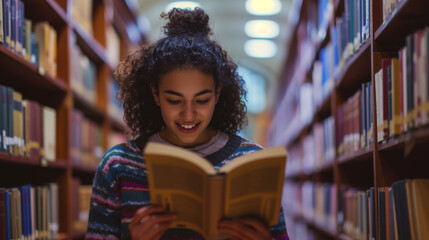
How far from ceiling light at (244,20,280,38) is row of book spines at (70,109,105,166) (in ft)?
18.9

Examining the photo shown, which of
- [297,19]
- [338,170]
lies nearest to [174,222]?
[338,170]

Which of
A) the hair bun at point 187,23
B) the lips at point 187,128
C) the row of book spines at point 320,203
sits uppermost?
the hair bun at point 187,23

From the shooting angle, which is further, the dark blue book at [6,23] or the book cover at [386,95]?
the dark blue book at [6,23]

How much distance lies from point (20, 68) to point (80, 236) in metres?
1.45

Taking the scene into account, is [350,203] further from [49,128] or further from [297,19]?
[297,19]

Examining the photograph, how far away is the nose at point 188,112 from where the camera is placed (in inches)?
59.2

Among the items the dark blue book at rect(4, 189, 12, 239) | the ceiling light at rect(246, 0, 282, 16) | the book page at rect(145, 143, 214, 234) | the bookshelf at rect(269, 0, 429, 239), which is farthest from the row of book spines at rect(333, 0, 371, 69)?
the ceiling light at rect(246, 0, 282, 16)

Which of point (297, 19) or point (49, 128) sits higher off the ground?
point (297, 19)

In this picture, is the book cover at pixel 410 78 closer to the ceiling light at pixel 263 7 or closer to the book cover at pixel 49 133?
the book cover at pixel 49 133

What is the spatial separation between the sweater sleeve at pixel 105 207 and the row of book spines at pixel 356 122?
1.02 m

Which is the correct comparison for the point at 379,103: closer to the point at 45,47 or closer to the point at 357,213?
the point at 357,213

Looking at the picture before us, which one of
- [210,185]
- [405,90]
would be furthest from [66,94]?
[405,90]

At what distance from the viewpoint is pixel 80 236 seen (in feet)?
11.1

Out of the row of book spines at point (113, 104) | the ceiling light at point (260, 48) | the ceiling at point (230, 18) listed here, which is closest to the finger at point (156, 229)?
the row of book spines at point (113, 104)
